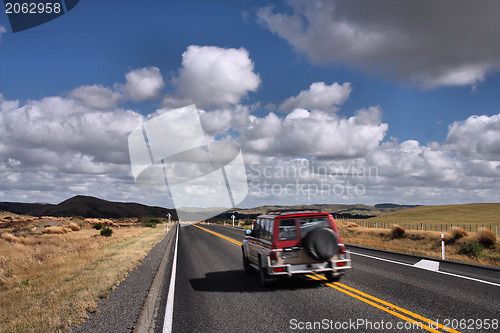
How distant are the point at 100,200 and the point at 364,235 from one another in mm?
160664

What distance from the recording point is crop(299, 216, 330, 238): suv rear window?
28.2 feet

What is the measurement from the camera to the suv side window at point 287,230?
851cm

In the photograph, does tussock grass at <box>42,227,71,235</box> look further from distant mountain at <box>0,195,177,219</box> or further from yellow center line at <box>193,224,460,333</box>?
distant mountain at <box>0,195,177,219</box>

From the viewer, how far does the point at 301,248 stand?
8.34 meters

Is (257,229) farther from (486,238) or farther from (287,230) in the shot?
(486,238)

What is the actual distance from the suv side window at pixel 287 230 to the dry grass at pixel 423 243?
9534 millimetres

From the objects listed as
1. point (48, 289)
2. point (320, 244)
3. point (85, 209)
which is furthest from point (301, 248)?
point (85, 209)

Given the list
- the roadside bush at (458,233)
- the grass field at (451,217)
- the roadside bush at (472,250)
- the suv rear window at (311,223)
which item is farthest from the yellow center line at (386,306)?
the grass field at (451,217)

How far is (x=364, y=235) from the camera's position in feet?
101

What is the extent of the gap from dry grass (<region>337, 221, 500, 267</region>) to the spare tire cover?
356 inches

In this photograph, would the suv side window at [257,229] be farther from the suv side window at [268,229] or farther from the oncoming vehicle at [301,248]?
the oncoming vehicle at [301,248]

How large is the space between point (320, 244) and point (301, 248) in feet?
1.56

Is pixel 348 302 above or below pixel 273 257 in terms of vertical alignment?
below

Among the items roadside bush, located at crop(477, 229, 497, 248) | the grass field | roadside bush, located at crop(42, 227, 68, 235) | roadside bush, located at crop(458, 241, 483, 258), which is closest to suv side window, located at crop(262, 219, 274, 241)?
roadside bush, located at crop(458, 241, 483, 258)
